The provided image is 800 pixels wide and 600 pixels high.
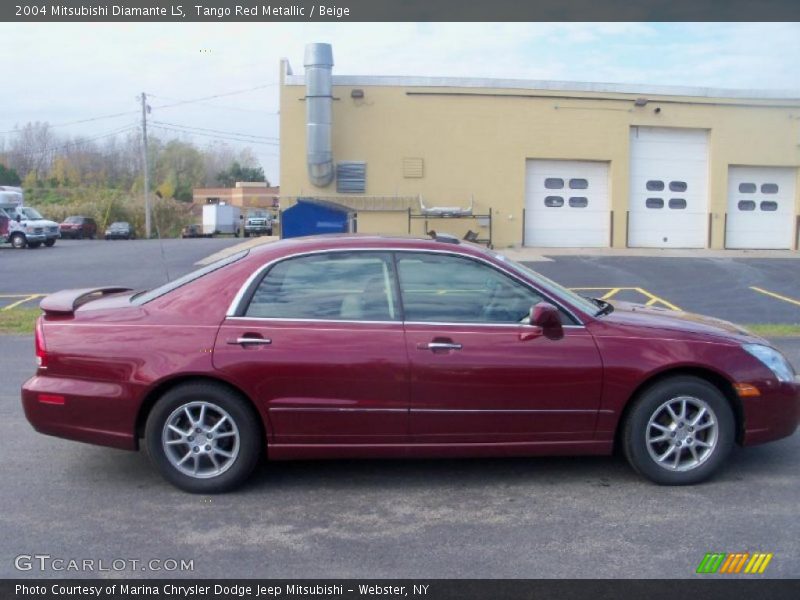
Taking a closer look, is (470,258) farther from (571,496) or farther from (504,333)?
(571,496)

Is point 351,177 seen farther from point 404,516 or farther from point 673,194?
point 404,516

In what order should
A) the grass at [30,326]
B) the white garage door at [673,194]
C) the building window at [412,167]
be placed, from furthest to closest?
the white garage door at [673,194] → the building window at [412,167] → the grass at [30,326]

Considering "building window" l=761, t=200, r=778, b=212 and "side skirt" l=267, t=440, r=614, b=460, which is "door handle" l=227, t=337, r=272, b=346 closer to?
"side skirt" l=267, t=440, r=614, b=460

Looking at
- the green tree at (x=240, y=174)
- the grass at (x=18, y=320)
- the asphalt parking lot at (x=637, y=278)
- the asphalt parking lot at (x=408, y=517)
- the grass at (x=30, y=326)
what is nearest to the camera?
the asphalt parking lot at (x=408, y=517)

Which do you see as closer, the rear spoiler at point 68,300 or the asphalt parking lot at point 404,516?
the asphalt parking lot at point 404,516

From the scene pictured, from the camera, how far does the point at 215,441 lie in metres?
5.15

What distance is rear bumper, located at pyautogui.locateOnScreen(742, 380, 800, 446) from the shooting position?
5297mm

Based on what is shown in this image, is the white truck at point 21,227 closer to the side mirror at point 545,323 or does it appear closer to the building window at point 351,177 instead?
the building window at point 351,177

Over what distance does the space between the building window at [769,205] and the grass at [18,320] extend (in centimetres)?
2166

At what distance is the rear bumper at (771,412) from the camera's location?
17.4 feet

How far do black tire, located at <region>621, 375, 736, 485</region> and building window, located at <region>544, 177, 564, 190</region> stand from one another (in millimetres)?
21172

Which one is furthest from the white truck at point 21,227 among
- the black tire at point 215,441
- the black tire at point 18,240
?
the black tire at point 215,441
